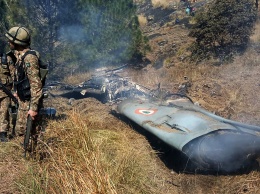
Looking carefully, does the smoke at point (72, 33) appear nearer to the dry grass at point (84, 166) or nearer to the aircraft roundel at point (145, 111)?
the aircraft roundel at point (145, 111)

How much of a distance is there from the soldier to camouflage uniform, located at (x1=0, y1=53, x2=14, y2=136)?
0.57 meters

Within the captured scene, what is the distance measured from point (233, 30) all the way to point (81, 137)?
10.8 metres

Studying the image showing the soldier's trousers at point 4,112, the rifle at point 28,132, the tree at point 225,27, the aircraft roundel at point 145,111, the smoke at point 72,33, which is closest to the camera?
the rifle at point 28,132

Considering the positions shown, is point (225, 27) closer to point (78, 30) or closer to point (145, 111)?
point (78, 30)

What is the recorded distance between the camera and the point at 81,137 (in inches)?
151

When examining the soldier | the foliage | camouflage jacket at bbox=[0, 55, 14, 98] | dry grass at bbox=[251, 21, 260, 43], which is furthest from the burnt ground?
the foliage

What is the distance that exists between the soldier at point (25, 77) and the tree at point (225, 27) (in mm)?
9856

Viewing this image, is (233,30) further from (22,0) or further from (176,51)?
(22,0)

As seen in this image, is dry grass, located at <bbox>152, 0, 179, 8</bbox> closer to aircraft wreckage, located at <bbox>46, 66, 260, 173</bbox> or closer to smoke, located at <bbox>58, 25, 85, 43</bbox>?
smoke, located at <bbox>58, 25, 85, 43</bbox>

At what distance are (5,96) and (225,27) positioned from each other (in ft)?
33.9

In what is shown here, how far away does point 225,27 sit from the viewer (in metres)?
12.9

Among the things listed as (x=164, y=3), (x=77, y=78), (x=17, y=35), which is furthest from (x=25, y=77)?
(x=164, y=3)

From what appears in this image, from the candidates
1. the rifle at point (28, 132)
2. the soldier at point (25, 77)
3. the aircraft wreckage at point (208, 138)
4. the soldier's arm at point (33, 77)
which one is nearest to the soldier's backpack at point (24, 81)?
the soldier at point (25, 77)

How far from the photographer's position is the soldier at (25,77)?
12.2 feet
